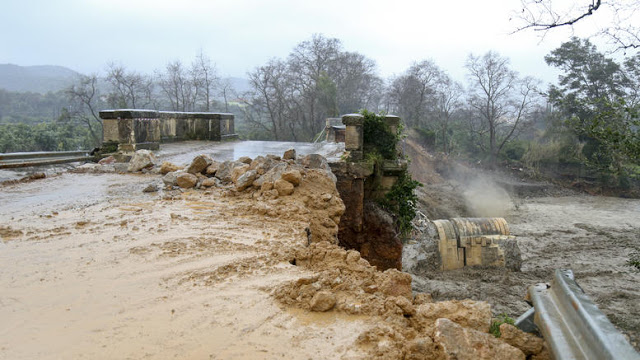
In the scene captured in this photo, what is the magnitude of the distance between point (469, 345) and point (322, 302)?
0.82 meters

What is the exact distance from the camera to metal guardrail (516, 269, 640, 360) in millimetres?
1558

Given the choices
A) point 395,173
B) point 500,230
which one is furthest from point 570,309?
point 500,230

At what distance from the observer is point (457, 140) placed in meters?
31.7

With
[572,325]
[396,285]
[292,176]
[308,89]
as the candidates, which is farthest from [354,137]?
[308,89]

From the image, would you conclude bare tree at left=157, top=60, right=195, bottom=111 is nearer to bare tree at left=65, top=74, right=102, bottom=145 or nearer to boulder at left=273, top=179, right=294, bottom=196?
bare tree at left=65, top=74, right=102, bottom=145

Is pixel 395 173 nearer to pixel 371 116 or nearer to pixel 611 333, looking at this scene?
pixel 371 116

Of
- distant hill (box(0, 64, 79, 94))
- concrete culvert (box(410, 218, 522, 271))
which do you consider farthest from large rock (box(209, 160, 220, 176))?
distant hill (box(0, 64, 79, 94))

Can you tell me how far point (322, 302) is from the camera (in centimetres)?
245

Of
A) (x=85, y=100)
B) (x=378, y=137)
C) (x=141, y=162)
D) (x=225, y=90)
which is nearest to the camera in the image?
(x=141, y=162)

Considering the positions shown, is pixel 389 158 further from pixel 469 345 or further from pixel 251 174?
pixel 469 345

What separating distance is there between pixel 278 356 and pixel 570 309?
1352 mm

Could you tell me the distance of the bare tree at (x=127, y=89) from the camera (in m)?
27.6

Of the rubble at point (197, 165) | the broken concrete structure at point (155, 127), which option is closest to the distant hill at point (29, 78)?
the broken concrete structure at point (155, 127)

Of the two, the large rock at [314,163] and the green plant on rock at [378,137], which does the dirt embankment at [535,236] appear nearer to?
the green plant on rock at [378,137]
